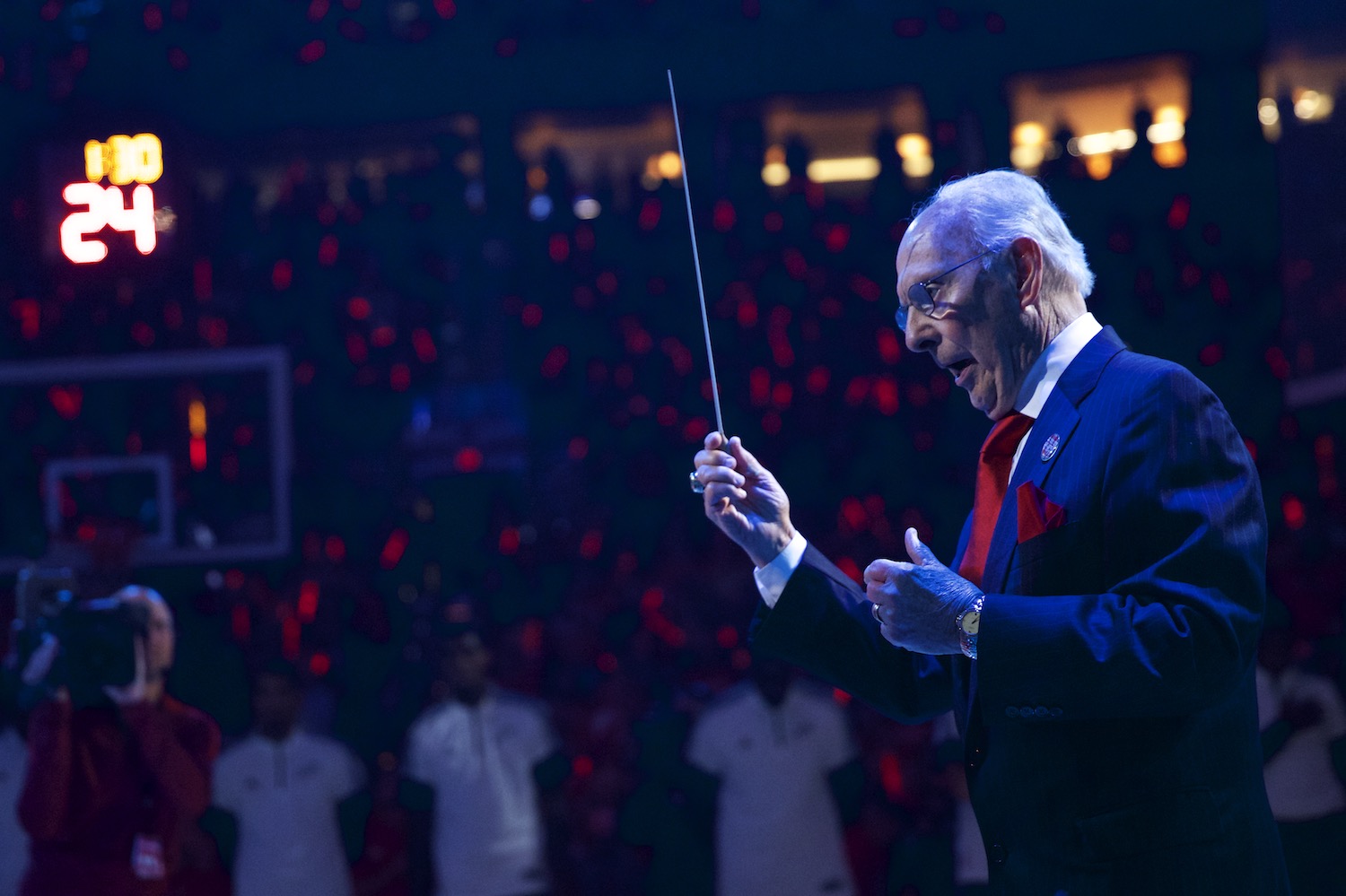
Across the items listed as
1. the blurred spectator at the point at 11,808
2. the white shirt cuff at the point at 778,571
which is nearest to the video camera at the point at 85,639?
the blurred spectator at the point at 11,808

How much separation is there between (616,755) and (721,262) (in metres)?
2.45

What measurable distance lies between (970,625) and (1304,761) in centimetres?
349

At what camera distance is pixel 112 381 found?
18.3 ft

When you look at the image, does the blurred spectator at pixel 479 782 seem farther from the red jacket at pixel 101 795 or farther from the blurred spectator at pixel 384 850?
the red jacket at pixel 101 795

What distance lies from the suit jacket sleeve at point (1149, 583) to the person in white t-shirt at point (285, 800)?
3267mm

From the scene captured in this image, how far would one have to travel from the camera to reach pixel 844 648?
63.2 inches

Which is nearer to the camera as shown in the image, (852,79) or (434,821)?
(434,821)

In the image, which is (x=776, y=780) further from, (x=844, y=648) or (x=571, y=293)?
(x=571, y=293)

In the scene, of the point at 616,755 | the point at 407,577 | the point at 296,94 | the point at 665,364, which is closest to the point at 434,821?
the point at 616,755

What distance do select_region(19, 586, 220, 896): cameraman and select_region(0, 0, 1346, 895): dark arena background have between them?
47.4 inches

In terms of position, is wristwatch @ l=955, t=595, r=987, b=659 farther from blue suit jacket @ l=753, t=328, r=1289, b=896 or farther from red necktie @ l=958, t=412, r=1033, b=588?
red necktie @ l=958, t=412, r=1033, b=588

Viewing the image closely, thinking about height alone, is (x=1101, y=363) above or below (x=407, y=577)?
below

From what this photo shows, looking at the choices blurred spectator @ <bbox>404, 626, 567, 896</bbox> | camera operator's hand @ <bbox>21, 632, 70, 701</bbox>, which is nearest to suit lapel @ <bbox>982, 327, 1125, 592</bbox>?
blurred spectator @ <bbox>404, 626, 567, 896</bbox>

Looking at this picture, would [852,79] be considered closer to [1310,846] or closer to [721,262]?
[721,262]
